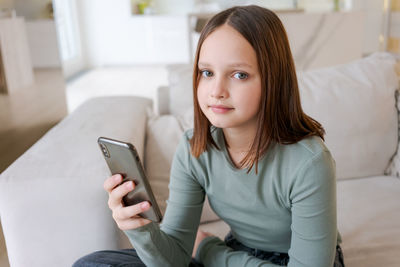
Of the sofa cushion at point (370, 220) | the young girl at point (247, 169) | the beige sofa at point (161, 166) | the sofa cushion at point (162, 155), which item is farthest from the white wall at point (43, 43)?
the sofa cushion at point (370, 220)

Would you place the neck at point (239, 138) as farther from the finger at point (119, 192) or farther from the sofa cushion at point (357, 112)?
the sofa cushion at point (357, 112)

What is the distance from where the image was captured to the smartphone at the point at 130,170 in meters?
0.67

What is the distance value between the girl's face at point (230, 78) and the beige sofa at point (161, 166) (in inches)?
13.7

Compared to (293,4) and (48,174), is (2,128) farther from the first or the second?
(293,4)

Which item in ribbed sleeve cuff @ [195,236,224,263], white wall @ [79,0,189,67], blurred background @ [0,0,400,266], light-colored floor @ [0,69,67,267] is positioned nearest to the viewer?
ribbed sleeve cuff @ [195,236,224,263]

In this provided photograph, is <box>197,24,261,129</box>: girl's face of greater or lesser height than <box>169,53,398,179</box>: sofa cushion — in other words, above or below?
above

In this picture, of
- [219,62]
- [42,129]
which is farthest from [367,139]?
[42,129]

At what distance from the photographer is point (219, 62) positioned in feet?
2.37

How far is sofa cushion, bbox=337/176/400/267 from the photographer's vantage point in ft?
3.37

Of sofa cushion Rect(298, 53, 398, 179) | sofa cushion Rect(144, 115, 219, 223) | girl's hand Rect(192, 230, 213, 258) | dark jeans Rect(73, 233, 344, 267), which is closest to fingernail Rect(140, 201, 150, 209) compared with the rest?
dark jeans Rect(73, 233, 344, 267)

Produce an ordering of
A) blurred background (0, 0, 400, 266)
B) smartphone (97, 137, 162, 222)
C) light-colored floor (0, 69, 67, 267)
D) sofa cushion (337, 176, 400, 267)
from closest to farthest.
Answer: smartphone (97, 137, 162, 222)
sofa cushion (337, 176, 400, 267)
light-colored floor (0, 69, 67, 267)
blurred background (0, 0, 400, 266)

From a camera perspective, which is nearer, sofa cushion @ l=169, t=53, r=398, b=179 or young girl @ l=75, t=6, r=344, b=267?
young girl @ l=75, t=6, r=344, b=267

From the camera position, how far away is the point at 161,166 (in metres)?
1.26

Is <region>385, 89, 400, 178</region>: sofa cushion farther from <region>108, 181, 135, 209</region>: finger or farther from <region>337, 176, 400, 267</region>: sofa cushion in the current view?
<region>108, 181, 135, 209</region>: finger
